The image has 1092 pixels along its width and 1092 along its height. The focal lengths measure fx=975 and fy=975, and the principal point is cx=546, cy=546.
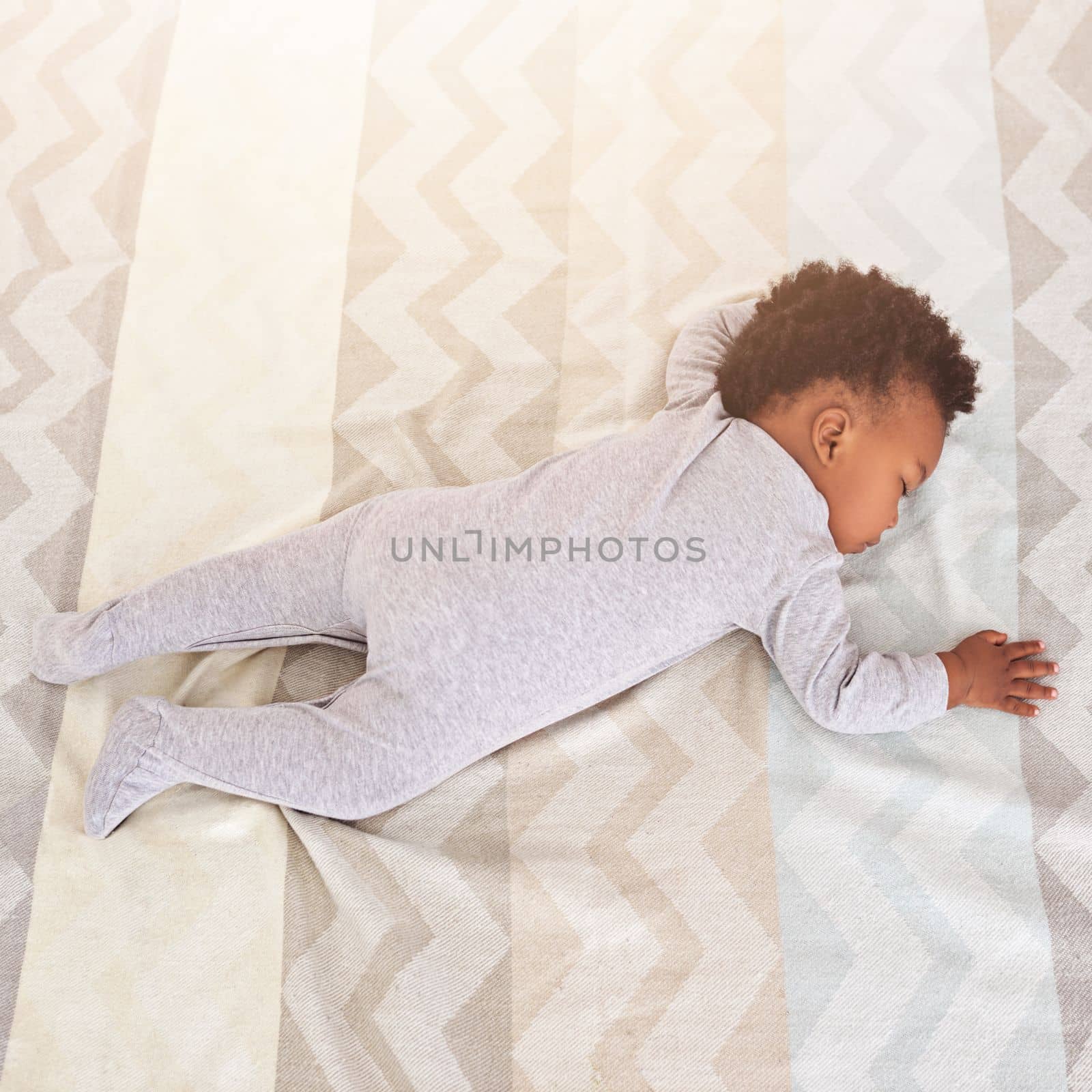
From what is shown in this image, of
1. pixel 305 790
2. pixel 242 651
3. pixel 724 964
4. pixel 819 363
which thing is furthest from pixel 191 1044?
pixel 819 363

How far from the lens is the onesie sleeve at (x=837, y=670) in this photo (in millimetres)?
985

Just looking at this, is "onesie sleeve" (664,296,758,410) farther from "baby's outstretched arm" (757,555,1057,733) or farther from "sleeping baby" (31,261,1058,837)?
"baby's outstretched arm" (757,555,1057,733)

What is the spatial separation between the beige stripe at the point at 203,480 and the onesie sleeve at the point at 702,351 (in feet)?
1.36

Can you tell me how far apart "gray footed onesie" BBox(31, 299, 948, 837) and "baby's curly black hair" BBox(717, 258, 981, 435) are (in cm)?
5

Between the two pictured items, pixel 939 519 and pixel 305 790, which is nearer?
pixel 305 790

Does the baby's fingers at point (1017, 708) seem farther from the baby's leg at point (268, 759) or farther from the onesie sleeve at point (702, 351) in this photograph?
the baby's leg at point (268, 759)

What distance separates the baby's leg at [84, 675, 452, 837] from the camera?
93cm

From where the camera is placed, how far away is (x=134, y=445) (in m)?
1.15

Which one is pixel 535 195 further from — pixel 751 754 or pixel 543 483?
pixel 751 754

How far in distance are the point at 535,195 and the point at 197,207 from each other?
0.44 m

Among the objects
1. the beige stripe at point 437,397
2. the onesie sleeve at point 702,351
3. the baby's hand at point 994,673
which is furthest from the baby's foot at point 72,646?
the baby's hand at point 994,673

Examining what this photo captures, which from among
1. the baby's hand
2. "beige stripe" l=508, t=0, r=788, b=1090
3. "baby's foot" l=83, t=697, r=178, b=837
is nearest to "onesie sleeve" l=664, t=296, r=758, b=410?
"beige stripe" l=508, t=0, r=788, b=1090

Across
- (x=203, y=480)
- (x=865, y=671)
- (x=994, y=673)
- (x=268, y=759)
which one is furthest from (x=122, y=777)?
(x=994, y=673)

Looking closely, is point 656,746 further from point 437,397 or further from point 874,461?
point 437,397
